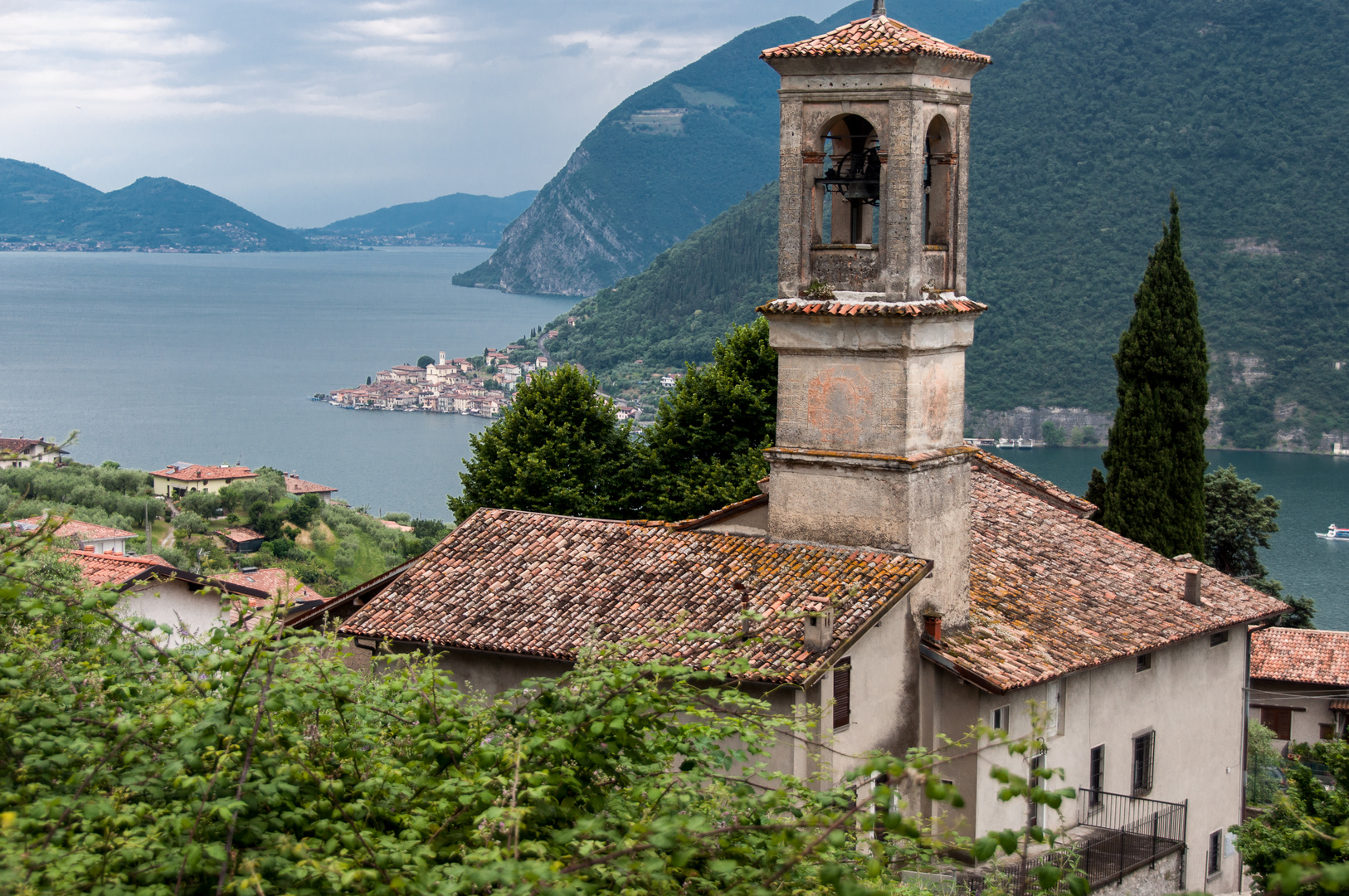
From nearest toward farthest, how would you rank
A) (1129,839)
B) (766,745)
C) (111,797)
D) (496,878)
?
(496,878)
(111,797)
(766,745)
(1129,839)

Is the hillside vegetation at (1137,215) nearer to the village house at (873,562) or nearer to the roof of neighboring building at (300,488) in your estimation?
the roof of neighboring building at (300,488)

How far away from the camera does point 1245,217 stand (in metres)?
128

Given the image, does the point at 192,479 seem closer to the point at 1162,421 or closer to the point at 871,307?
the point at 1162,421

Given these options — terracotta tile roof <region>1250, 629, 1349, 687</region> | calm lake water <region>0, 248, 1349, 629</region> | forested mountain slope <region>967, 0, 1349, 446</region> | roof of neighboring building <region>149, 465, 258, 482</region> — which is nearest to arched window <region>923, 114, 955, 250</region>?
terracotta tile roof <region>1250, 629, 1349, 687</region>

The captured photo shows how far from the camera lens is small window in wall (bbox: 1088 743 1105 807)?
18703mm

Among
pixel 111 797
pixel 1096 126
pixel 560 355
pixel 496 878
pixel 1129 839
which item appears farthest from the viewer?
pixel 560 355

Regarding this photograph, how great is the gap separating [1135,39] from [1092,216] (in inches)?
1161

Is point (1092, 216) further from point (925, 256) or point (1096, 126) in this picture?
point (925, 256)

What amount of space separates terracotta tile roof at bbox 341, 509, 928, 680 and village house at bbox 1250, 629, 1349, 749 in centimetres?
2579

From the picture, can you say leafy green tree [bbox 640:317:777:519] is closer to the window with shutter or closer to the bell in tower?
the bell in tower

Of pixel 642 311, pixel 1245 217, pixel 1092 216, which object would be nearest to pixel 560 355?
pixel 642 311

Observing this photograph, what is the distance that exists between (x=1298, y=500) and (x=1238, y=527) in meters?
57.4

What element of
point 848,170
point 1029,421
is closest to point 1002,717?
point 848,170

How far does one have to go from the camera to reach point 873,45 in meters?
17.2
